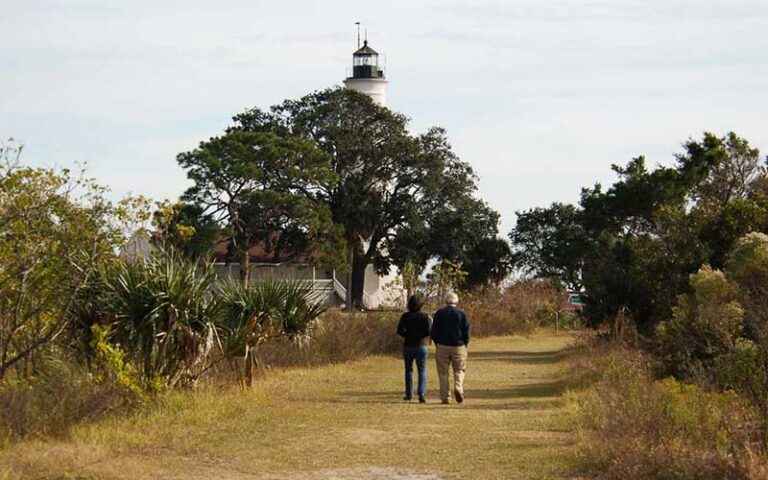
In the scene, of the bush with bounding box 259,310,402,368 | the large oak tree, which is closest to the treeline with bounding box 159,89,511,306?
the large oak tree

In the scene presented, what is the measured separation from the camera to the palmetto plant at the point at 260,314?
820 inches

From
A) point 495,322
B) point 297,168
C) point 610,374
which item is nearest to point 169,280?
point 610,374

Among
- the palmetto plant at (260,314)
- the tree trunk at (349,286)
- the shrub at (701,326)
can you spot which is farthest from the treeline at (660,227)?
the tree trunk at (349,286)

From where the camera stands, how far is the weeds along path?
12.9m

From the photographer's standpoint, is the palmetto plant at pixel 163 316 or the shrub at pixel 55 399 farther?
the palmetto plant at pixel 163 316

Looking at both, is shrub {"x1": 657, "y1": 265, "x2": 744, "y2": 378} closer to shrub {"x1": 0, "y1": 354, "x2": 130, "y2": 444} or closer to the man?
the man

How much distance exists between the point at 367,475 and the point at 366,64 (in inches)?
2394

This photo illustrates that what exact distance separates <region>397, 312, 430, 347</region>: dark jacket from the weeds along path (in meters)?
1.05

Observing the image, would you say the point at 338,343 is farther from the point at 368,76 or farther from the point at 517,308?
the point at 368,76

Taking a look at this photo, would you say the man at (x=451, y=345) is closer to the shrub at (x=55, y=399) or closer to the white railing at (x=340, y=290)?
the shrub at (x=55, y=399)

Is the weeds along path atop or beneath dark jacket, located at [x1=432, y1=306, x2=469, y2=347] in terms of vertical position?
beneath

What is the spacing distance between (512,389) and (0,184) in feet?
35.3

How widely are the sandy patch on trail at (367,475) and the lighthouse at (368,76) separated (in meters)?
57.1

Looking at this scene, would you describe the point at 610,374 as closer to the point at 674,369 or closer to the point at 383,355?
the point at 674,369
